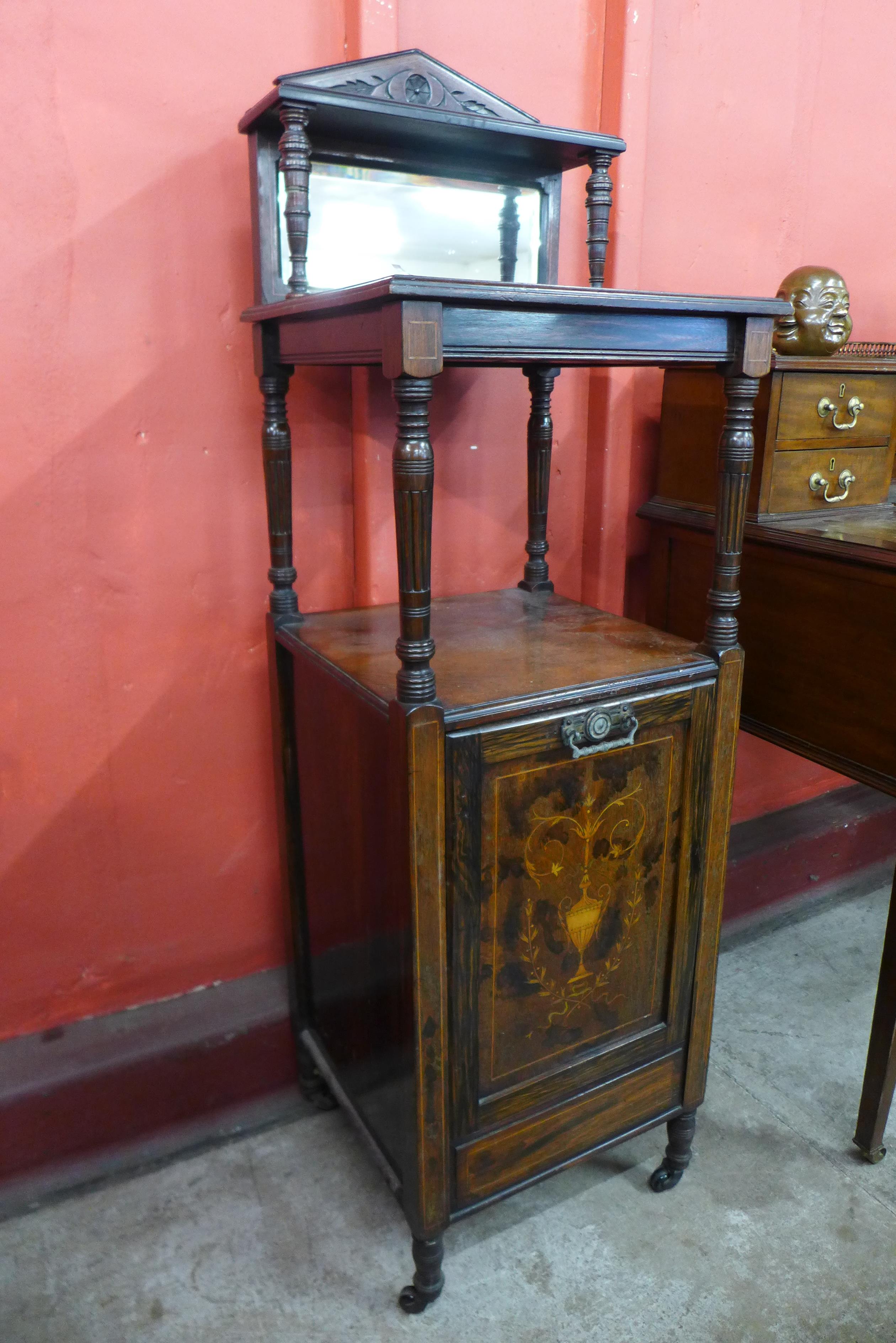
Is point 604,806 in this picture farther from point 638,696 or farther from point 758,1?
point 758,1

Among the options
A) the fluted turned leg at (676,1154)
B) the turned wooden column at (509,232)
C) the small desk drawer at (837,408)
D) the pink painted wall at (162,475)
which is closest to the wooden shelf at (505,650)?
the pink painted wall at (162,475)

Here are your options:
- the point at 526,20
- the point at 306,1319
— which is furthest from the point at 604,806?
the point at 526,20

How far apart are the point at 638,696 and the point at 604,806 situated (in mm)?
174

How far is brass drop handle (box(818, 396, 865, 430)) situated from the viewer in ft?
6.07

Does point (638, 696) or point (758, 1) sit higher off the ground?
point (758, 1)

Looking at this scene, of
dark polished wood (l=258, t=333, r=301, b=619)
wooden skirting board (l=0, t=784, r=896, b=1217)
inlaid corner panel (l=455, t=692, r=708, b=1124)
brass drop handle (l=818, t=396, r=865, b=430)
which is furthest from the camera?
brass drop handle (l=818, t=396, r=865, b=430)

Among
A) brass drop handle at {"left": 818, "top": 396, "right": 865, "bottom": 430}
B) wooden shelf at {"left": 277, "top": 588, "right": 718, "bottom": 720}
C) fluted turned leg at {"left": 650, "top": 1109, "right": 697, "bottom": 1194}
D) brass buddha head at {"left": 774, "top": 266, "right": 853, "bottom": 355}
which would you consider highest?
brass buddha head at {"left": 774, "top": 266, "right": 853, "bottom": 355}

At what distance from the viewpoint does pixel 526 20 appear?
5.91 ft

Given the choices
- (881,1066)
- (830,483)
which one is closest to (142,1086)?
→ (881,1066)

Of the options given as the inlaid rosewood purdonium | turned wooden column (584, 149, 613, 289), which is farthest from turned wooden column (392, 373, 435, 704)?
turned wooden column (584, 149, 613, 289)

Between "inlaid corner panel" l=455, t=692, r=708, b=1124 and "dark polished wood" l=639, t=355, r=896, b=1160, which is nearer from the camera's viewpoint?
"inlaid corner panel" l=455, t=692, r=708, b=1124

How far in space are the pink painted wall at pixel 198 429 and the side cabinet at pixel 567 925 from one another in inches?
25.4

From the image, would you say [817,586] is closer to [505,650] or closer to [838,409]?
[838,409]

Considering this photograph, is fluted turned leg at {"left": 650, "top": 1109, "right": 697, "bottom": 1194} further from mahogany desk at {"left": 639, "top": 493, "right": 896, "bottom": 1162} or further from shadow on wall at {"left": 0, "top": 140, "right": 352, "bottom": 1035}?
shadow on wall at {"left": 0, "top": 140, "right": 352, "bottom": 1035}
